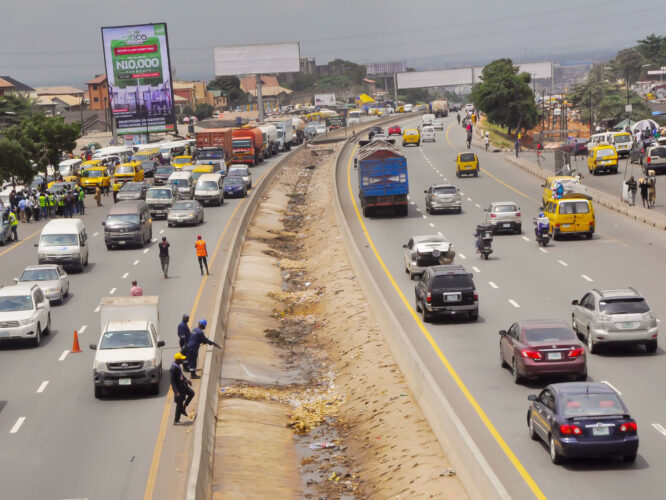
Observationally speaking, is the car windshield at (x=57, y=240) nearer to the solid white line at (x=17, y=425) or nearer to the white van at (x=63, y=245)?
the white van at (x=63, y=245)

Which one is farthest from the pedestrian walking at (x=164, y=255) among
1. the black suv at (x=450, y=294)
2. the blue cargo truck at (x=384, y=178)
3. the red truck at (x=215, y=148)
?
the red truck at (x=215, y=148)

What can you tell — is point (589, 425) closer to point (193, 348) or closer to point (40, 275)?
point (193, 348)

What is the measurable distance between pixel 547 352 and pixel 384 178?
36.1m

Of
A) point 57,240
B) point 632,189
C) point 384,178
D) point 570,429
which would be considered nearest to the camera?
point 570,429

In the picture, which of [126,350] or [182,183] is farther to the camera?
[182,183]

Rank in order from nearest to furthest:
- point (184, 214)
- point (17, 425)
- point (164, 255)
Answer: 1. point (17, 425)
2. point (164, 255)
3. point (184, 214)

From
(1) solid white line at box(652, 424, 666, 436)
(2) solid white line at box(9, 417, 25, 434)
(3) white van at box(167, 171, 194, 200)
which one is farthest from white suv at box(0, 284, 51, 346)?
(3) white van at box(167, 171, 194, 200)

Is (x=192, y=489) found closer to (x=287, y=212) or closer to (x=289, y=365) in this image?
(x=289, y=365)

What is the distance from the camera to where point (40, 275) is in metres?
36.6

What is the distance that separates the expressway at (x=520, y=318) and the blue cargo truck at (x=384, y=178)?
0.97 meters

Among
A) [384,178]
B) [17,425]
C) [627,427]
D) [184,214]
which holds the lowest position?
[17,425]

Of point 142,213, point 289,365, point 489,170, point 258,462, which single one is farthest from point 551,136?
point 258,462

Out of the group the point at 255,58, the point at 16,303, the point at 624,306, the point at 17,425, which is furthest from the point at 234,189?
the point at 255,58

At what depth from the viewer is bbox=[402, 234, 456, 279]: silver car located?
3759 cm
